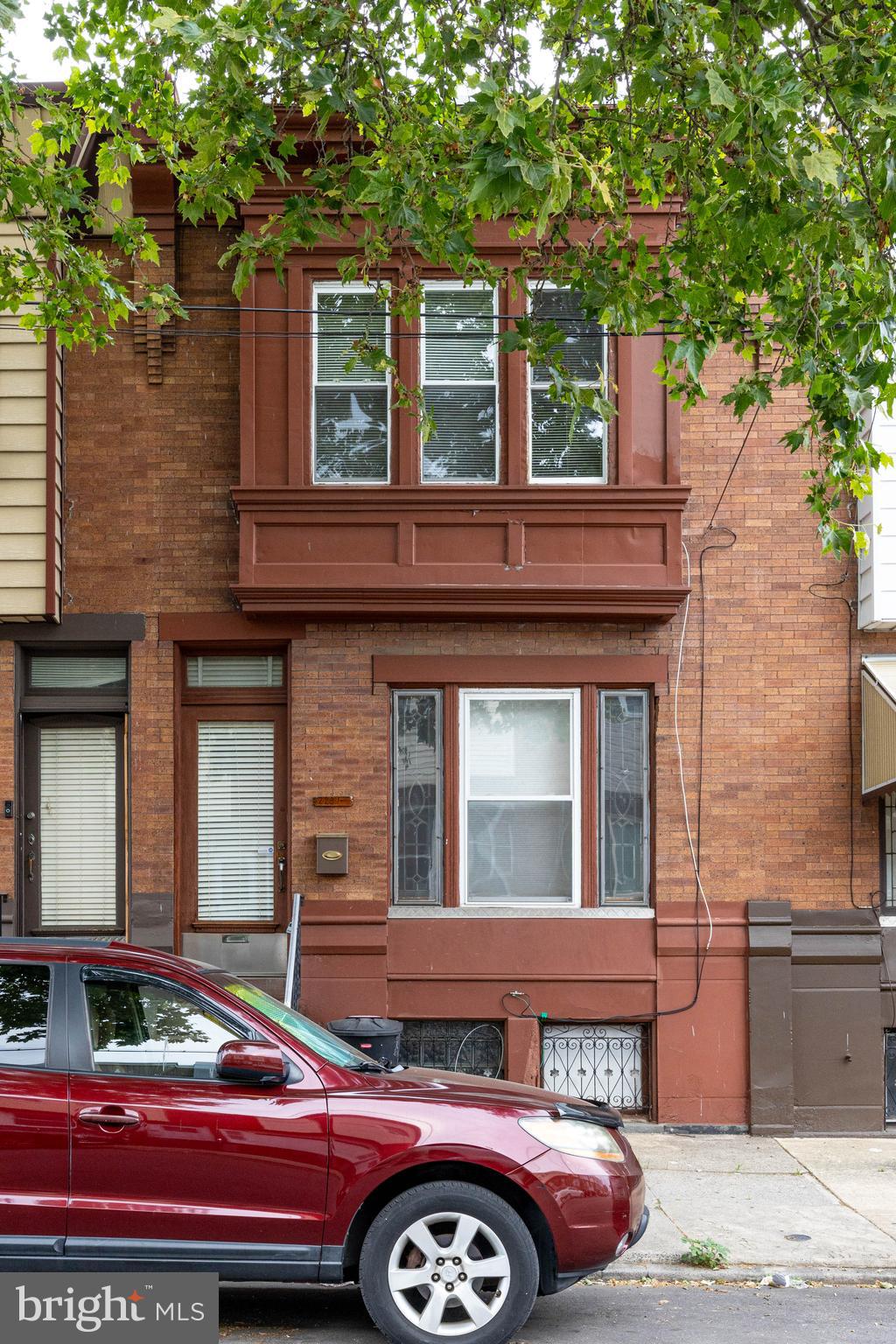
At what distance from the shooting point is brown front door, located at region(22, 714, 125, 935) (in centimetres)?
1135

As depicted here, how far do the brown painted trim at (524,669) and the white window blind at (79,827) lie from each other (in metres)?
2.66

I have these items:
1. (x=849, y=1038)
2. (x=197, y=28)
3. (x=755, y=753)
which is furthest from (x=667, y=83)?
(x=849, y=1038)

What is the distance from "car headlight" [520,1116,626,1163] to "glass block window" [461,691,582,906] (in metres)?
4.85

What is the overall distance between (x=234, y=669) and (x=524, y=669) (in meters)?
2.56

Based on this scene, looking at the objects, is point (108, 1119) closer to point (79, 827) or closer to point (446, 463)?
point (79, 827)

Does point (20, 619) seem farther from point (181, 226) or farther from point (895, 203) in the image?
point (895, 203)

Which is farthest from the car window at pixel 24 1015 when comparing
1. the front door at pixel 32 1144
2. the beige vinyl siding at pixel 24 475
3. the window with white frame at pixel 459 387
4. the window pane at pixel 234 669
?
the window with white frame at pixel 459 387

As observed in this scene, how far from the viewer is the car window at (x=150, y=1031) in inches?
222

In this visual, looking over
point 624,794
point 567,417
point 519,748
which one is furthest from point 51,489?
point 624,794

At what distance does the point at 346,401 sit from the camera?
36.0 ft

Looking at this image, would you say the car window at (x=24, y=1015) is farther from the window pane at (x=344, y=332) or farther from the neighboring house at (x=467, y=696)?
the window pane at (x=344, y=332)

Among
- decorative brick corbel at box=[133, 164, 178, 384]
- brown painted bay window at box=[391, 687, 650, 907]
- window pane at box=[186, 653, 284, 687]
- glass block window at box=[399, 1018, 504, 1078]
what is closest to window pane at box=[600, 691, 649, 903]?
brown painted bay window at box=[391, 687, 650, 907]

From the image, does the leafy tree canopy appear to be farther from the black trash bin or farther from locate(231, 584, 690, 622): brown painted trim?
the black trash bin

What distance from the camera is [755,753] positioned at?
10.9 metres
